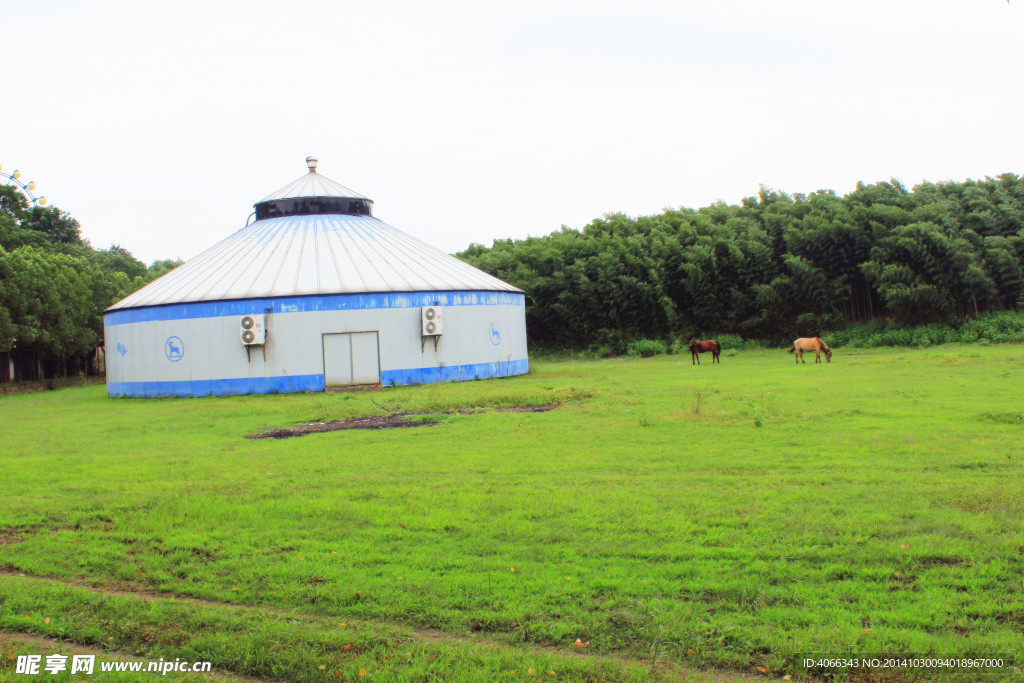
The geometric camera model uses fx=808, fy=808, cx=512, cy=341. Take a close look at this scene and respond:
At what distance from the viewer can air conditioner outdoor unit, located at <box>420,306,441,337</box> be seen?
70.6ft

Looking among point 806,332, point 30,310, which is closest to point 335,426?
point 30,310

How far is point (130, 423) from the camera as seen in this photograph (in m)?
14.5

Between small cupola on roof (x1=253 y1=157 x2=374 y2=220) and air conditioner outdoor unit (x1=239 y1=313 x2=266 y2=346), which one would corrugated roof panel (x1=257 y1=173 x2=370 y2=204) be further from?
air conditioner outdoor unit (x1=239 y1=313 x2=266 y2=346)

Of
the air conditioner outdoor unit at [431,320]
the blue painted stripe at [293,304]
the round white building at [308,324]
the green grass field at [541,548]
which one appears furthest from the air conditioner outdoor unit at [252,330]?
the green grass field at [541,548]

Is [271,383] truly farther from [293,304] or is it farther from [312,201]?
[312,201]

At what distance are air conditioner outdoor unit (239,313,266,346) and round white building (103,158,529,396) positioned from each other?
0.03 metres

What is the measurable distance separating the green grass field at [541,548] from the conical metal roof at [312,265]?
424 inches

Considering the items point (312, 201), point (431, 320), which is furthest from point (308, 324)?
point (312, 201)

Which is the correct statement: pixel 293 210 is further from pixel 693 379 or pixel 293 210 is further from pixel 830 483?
pixel 830 483

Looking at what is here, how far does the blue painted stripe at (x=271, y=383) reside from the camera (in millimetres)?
20938

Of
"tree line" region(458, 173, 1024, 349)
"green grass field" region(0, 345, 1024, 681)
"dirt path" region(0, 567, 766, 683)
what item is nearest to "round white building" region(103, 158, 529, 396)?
"green grass field" region(0, 345, 1024, 681)

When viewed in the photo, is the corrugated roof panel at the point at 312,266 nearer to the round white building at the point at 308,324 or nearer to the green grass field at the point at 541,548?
the round white building at the point at 308,324

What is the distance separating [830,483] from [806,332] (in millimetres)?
25695

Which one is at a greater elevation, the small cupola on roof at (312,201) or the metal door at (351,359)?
the small cupola on roof at (312,201)
